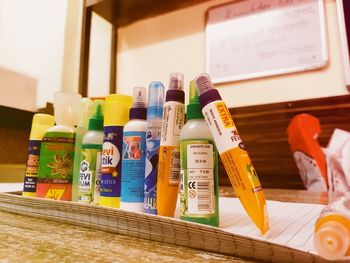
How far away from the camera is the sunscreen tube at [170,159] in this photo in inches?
13.7

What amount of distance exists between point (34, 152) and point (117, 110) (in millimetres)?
168

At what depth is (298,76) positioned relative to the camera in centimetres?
103

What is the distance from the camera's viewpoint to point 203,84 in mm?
341

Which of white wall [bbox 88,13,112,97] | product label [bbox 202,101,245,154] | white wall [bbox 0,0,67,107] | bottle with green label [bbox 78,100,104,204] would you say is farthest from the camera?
white wall [bbox 88,13,112,97]

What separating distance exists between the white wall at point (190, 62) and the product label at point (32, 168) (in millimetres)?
602

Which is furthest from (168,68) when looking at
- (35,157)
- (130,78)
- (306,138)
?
(35,157)

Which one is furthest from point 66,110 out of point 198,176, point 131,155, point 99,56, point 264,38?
point 99,56

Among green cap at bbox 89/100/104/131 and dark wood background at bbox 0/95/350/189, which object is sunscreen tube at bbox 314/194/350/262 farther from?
dark wood background at bbox 0/95/350/189

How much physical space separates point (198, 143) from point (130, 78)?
3.60ft

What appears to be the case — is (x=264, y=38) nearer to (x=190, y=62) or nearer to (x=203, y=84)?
(x=190, y=62)

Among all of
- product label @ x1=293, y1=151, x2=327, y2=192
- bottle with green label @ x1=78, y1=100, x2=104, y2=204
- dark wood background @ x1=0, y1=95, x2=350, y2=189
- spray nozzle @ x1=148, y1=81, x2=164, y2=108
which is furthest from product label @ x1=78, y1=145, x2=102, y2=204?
product label @ x1=293, y1=151, x2=327, y2=192

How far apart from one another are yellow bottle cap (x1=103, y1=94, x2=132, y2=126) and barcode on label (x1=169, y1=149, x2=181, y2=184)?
0.32 ft

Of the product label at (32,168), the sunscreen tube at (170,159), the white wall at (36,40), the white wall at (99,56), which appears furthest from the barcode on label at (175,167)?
the white wall at (99,56)

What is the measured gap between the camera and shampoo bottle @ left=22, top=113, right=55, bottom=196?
0.46 m
